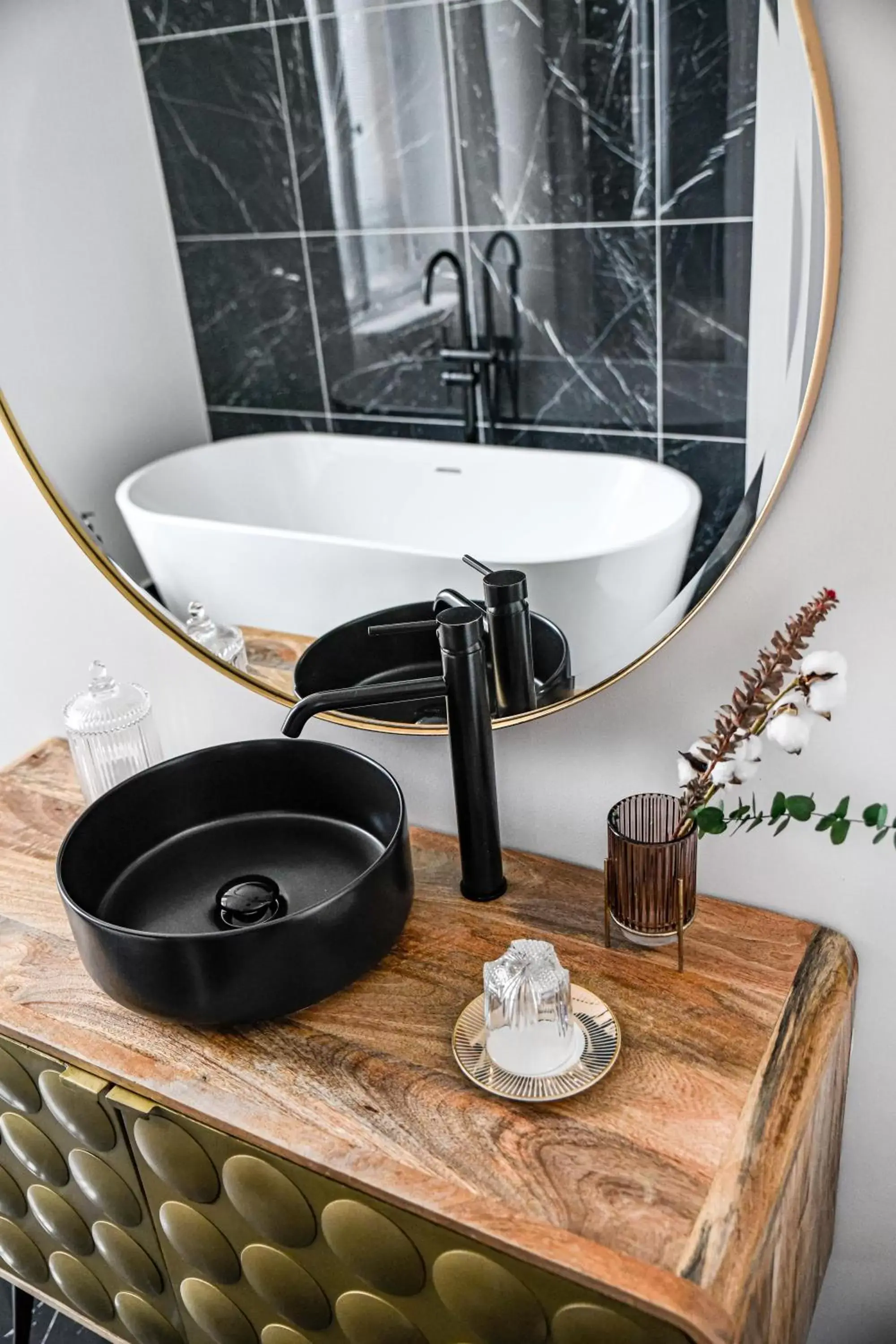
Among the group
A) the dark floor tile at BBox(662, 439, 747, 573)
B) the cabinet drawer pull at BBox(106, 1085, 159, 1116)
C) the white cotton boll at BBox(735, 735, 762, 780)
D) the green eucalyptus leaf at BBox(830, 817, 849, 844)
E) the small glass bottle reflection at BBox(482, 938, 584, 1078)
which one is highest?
the dark floor tile at BBox(662, 439, 747, 573)

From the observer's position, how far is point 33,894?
124cm

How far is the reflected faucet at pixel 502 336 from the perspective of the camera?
3.01ft

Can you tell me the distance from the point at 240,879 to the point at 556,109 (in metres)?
0.76

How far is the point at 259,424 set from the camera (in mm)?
1102

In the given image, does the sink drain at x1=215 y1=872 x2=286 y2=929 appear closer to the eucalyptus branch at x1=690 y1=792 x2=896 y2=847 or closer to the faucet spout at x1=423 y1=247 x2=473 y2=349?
the eucalyptus branch at x1=690 y1=792 x2=896 y2=847

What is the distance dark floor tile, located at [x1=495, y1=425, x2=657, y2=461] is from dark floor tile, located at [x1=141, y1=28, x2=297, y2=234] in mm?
292

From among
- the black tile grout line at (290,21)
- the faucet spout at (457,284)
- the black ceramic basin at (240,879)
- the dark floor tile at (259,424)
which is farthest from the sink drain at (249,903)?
the black tile grout line at (290,21)

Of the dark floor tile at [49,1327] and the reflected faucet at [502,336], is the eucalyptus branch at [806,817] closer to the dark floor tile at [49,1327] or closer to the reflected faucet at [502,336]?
the reflected faucet at [502,336]

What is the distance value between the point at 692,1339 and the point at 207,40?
1.12 meters

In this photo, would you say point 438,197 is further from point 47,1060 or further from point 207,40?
point 47,1060

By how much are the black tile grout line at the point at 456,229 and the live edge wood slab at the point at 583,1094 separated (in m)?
0.64

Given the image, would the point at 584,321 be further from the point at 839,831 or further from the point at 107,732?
the point at 107,732

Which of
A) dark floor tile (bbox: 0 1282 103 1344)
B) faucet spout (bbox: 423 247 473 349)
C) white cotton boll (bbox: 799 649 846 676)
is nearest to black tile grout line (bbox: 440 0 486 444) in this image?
faucet spout (bbox: 423 247 473 349)

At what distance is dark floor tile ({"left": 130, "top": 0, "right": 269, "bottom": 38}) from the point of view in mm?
963
